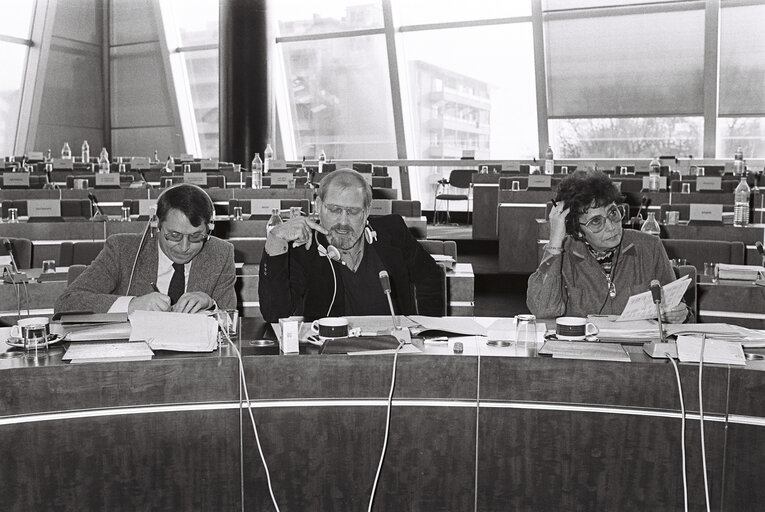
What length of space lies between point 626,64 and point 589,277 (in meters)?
8.18

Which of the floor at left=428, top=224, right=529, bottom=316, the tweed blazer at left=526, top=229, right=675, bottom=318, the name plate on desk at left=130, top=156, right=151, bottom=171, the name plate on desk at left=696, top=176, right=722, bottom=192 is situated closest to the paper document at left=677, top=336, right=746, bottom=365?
the tweed blazer at left=526, top=229, right=675, bottom=318

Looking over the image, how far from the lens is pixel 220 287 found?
2756mm

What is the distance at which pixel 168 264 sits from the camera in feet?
9.08

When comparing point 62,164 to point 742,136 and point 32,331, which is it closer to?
point 32,331

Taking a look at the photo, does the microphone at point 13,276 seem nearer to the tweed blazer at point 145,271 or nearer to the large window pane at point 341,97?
the tweed blazer at point 145,271

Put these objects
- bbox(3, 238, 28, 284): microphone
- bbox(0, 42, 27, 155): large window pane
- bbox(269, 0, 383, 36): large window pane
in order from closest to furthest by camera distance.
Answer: bbox(3, 238, 28, 284): microphone, bbox(269, 0, 383, 36): large window pane, bbox(0, 42, 27, 155): large window pane

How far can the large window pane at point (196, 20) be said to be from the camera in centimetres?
1262

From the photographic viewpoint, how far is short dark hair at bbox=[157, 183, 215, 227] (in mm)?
2514

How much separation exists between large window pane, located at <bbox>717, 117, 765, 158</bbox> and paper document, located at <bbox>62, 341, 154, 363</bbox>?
30.8ft

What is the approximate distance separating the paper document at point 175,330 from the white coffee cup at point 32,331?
0.20 meters

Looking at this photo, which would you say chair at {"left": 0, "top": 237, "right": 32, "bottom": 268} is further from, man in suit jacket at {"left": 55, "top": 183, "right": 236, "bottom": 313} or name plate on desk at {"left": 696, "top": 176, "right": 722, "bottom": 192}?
name plate on desk at {"left": 696, "top": 176, "right": 722, "bottom": 192}

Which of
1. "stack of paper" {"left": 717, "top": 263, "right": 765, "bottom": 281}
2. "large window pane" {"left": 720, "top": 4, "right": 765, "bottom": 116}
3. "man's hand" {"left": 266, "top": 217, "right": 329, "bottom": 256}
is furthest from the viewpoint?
"large window pane" {"left": 720, "top": 4, "right": 765, "bottom": 116}

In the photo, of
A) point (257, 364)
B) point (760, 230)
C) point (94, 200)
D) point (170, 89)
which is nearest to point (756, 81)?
point (760, 230)

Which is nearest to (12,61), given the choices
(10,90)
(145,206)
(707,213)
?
(10,90)
